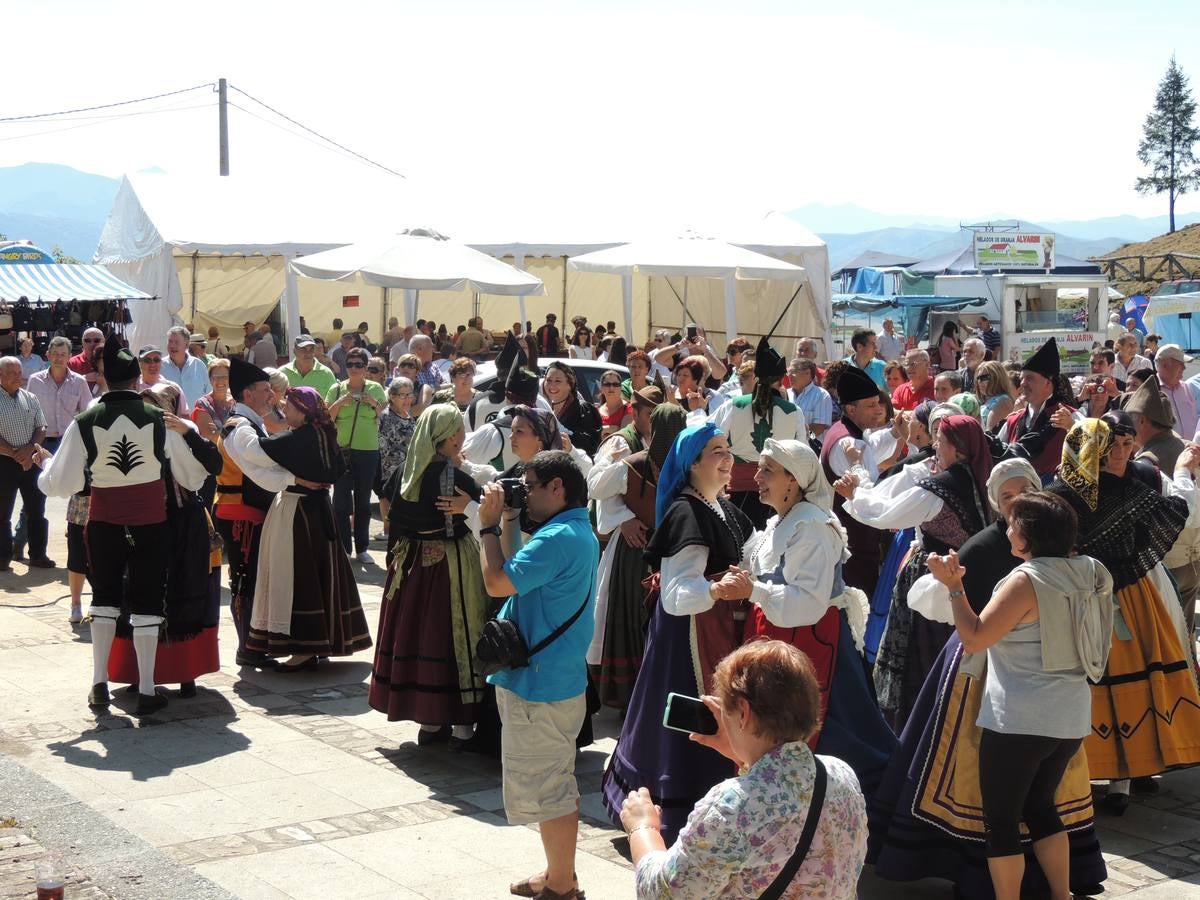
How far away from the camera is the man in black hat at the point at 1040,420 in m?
8.14

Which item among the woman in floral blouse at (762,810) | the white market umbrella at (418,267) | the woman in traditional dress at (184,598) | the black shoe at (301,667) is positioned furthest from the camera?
the white market umbrella at (418,267)

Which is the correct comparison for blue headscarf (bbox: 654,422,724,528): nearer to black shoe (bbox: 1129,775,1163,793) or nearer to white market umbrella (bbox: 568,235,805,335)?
black shoe (bbox: 1129,775,1163,793)

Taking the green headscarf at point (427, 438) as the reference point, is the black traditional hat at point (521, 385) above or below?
above

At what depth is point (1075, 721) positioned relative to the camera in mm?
4715

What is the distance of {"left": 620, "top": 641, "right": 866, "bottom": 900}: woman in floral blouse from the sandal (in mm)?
2072

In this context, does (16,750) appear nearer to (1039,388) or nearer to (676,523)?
(676,523)

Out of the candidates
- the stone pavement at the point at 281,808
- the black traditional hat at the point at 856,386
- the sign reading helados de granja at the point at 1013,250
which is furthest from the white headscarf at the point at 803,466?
the sign reading helados de granja at the point at 1013,250

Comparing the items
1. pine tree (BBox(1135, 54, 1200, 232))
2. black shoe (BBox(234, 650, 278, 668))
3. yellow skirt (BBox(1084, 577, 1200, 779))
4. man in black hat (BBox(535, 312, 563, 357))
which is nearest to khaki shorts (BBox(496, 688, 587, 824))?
yellow skirt (BBox(1084, 577, 1200, 779))

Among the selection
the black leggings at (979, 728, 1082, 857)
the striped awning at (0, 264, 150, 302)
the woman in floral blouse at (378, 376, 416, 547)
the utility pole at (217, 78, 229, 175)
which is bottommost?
the black leggings at (979, 728, 1082, 857)

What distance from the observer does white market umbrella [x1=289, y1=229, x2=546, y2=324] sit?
17.3 metres

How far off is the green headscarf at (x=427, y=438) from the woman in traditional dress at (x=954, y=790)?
2413 millimetres

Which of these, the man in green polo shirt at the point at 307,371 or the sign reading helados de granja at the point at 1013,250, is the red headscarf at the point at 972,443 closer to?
the man in green polo shirt at the point at 307,371

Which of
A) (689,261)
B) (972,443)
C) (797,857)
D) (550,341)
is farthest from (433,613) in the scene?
(550,341)

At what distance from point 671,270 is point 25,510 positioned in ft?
32.4
